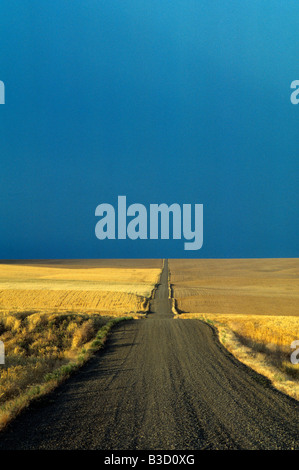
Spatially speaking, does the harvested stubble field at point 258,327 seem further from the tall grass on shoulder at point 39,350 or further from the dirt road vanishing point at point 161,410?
the tall grass on shoulder at point 39,350

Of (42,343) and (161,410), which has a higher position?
(161,410)

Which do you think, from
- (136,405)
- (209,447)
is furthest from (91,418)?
(209,447)

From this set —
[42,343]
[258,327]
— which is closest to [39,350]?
[42,343]

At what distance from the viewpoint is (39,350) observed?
55.7 ft

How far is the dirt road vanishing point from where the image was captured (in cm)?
553

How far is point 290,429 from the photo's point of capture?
6.05m

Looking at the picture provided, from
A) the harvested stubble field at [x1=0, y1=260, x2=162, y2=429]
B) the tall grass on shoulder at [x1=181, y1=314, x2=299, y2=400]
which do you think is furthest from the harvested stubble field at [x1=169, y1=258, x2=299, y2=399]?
the harvested stubble field at [x1=0, y1=260, x2=162, y2=429]

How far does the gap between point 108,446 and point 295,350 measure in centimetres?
1293

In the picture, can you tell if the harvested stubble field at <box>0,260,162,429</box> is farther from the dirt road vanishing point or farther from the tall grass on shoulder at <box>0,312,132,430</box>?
the dirt road vanishing point

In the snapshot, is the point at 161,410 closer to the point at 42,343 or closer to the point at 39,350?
the point at 39,350

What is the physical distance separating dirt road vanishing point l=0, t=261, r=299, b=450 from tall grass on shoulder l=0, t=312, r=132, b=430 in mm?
476

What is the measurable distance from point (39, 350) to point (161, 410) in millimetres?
12037

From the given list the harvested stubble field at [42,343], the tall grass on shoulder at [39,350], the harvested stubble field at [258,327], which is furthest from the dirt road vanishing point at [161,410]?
the harvested stubble field at [258,327]
